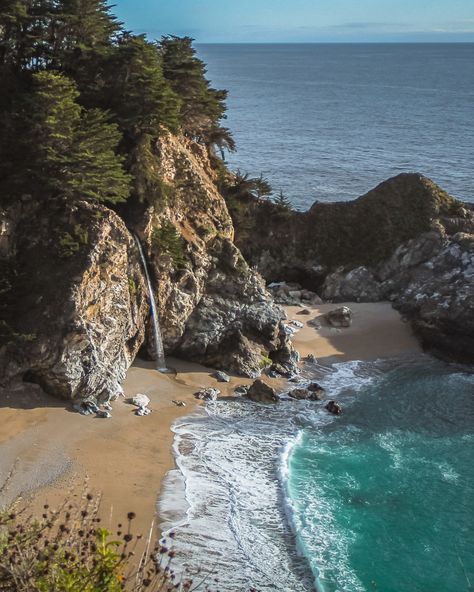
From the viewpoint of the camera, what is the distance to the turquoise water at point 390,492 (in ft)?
55.9

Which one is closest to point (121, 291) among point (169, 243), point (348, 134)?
point (169, 243)

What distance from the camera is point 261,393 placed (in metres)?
26.3

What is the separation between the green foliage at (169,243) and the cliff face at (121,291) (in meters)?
0.04

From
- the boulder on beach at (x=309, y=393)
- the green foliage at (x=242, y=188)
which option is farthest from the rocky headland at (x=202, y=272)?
the boulder on beach at (x=309, y=393)

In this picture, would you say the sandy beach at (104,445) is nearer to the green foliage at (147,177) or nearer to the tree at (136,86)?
the green foliage at (147,177)

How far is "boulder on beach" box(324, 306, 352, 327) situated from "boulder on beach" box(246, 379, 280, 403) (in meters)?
8.58

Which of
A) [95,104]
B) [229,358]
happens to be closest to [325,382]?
[229,358]

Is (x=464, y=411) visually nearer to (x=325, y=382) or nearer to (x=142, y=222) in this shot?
(x=325, y=382)

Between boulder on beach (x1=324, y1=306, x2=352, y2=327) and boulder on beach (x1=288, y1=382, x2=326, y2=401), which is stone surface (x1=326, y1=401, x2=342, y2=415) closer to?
boulder on beach (x1=288, y1=382, x2=326, y2=401)

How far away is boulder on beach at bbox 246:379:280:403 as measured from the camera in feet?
86.3

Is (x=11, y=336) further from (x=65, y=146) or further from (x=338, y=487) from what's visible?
(x=338, y=487)

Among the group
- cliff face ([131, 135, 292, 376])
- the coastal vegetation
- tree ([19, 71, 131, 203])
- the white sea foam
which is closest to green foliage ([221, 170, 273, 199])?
cliff face ([131, 135, 292, 376])

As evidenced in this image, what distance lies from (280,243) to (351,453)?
20.7 meters

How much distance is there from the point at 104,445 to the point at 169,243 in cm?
900
